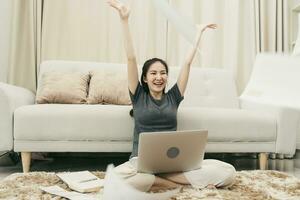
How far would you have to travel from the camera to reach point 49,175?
1847 mm

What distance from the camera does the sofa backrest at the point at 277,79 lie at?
0.43 metres

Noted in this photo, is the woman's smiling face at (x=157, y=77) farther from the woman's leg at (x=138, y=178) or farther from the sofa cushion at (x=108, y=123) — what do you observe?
the woman's leg at (x=138, y=178)

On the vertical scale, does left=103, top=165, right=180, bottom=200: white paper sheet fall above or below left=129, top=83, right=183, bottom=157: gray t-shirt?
below

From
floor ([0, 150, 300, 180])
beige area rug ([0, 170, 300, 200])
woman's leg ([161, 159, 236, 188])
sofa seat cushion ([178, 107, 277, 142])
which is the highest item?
sofa seat cushion ([178, 107, 277, 142])

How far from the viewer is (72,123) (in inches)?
79.9

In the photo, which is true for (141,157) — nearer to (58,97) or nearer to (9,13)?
(58,97)

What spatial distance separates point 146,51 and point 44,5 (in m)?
0.94

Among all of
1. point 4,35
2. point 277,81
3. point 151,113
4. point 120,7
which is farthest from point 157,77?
point 4,35

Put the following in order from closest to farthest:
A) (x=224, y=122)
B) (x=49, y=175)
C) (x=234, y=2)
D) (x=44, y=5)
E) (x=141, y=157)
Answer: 1. (x=141, y=157)
2. (x=49, y=175)
3. (x=224, y=122)
4. (x=44, y=5)
5. (x=234, y=2)

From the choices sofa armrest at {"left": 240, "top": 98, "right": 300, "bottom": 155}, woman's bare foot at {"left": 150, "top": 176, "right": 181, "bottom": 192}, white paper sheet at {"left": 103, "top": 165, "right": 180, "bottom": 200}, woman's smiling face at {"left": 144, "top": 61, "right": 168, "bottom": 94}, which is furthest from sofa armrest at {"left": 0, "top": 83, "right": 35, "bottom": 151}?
sofa armrest at {"left": 240, "top": 98, "right": 300, "bottom": 155}

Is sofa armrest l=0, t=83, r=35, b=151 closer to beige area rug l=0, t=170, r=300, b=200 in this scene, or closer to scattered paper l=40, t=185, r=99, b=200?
beige area rug l=0, t=170, r=300, b=200

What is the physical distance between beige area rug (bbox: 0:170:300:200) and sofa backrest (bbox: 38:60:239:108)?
0.90 meters

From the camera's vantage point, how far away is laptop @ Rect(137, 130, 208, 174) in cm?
147

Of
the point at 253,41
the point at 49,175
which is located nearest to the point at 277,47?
the point at 253,41
